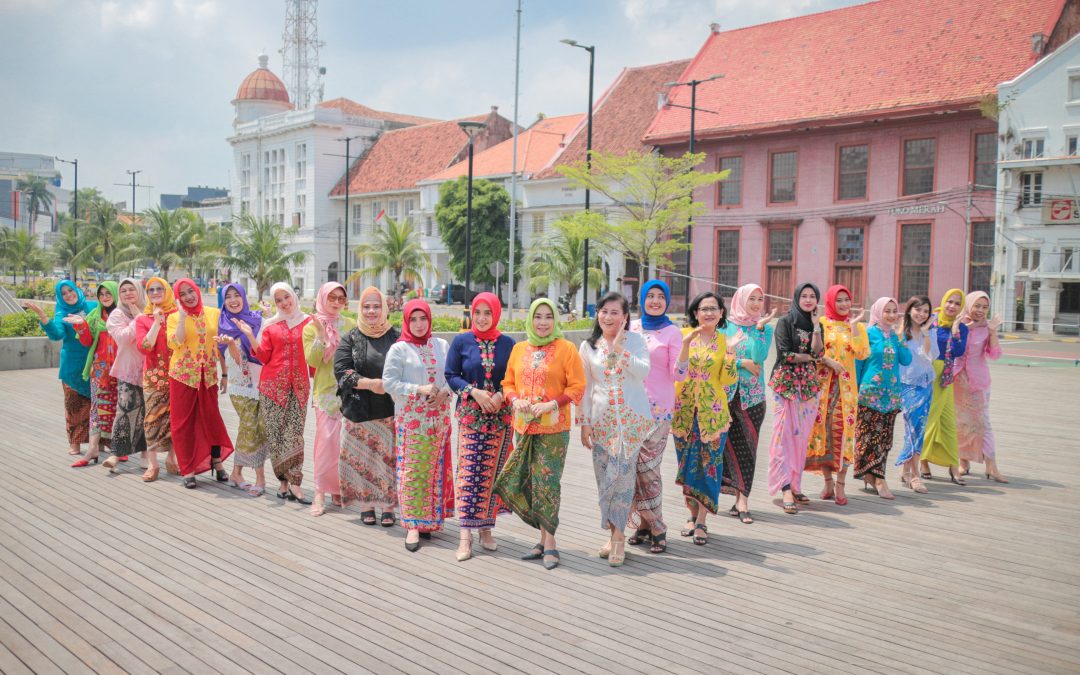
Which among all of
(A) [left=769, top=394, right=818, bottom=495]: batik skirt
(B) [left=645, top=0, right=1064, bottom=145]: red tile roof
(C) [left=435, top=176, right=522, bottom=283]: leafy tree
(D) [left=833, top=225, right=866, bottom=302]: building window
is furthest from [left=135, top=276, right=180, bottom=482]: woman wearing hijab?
(C) [left=435, top=176, right=522, bottom=283]: leafy tree

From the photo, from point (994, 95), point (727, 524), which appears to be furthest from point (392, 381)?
point (994, 95)

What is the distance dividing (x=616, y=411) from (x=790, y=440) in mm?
2204

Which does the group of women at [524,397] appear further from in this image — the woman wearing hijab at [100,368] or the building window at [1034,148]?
the building window at [1034,148]

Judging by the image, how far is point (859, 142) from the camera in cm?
3438

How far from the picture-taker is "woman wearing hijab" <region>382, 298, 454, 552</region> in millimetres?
6262

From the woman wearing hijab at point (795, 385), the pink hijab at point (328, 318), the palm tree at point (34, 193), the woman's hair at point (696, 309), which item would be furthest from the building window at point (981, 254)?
the palm tree at point (34, 193)

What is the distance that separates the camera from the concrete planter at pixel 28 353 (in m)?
17.1

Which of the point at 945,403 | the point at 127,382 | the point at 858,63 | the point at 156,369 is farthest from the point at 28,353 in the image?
the point at 858,63

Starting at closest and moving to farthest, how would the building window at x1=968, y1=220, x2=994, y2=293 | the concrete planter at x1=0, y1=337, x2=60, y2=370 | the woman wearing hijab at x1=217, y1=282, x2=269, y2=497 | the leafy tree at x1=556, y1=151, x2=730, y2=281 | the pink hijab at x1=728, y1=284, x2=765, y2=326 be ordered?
the pink hijab at x1=728, y1=284, x2=765, y2=326
the woman wearing hijab at x1=217, y1=282, x2=269, y2=497
the concrete planter at x1=0, y1=337, x2=60, y2=370
the leafy tree at x1=556, y1=151, x2=730, y2=281
the building window at x1=968, y1=220, x2=994, y2=293

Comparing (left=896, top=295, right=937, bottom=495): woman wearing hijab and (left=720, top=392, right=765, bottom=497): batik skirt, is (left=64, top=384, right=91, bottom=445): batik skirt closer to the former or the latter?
(left=720, top=392, right=765, bottom=497): batik skirt

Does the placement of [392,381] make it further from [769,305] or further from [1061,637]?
[769,305]

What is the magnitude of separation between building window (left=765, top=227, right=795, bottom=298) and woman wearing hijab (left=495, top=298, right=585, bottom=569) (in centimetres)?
3213

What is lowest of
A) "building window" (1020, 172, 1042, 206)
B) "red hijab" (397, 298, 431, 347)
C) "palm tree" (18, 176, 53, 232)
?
"red hijab" (397, 298, 431, 347)

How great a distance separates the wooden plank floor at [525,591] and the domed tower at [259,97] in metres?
64.9
